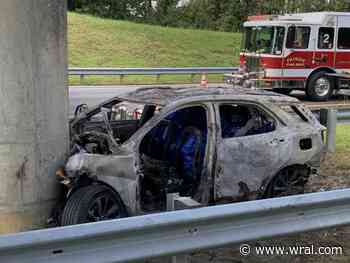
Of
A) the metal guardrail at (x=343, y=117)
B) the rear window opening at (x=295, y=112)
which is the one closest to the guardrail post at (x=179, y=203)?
the rear window opening at (x=295, y=112)

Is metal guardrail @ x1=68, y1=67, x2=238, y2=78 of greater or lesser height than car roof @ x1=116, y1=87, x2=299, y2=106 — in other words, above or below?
below

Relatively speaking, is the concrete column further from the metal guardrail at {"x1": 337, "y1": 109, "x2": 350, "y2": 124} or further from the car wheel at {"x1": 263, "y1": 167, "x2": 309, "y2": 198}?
the metal guardrail at {"x1": 337, "y1": 109, "x2": 350, "y2": 124}

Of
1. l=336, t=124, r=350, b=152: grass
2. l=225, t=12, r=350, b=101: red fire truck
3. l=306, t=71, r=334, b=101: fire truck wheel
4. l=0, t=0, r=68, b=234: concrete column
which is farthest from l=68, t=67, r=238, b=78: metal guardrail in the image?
l=0, t=0, r=68, b=234: concrete column

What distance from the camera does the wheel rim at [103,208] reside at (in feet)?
17.8

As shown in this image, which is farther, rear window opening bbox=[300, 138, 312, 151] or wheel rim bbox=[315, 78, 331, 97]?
wheel rim bbox=[315, 78, 331, 97]

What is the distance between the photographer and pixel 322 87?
70.4 feet

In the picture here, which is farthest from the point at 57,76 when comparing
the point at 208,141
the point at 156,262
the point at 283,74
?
the point at 283,74

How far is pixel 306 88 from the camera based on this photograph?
21.2 meters

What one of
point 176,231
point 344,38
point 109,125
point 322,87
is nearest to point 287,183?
point 109,125

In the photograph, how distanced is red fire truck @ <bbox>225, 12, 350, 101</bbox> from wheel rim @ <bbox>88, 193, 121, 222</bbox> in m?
15.6

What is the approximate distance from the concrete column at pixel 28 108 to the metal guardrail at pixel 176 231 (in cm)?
241

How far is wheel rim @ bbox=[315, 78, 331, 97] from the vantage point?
2118cm

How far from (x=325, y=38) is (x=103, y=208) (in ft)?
56.4

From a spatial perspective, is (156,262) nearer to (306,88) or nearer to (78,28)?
(306,88)
